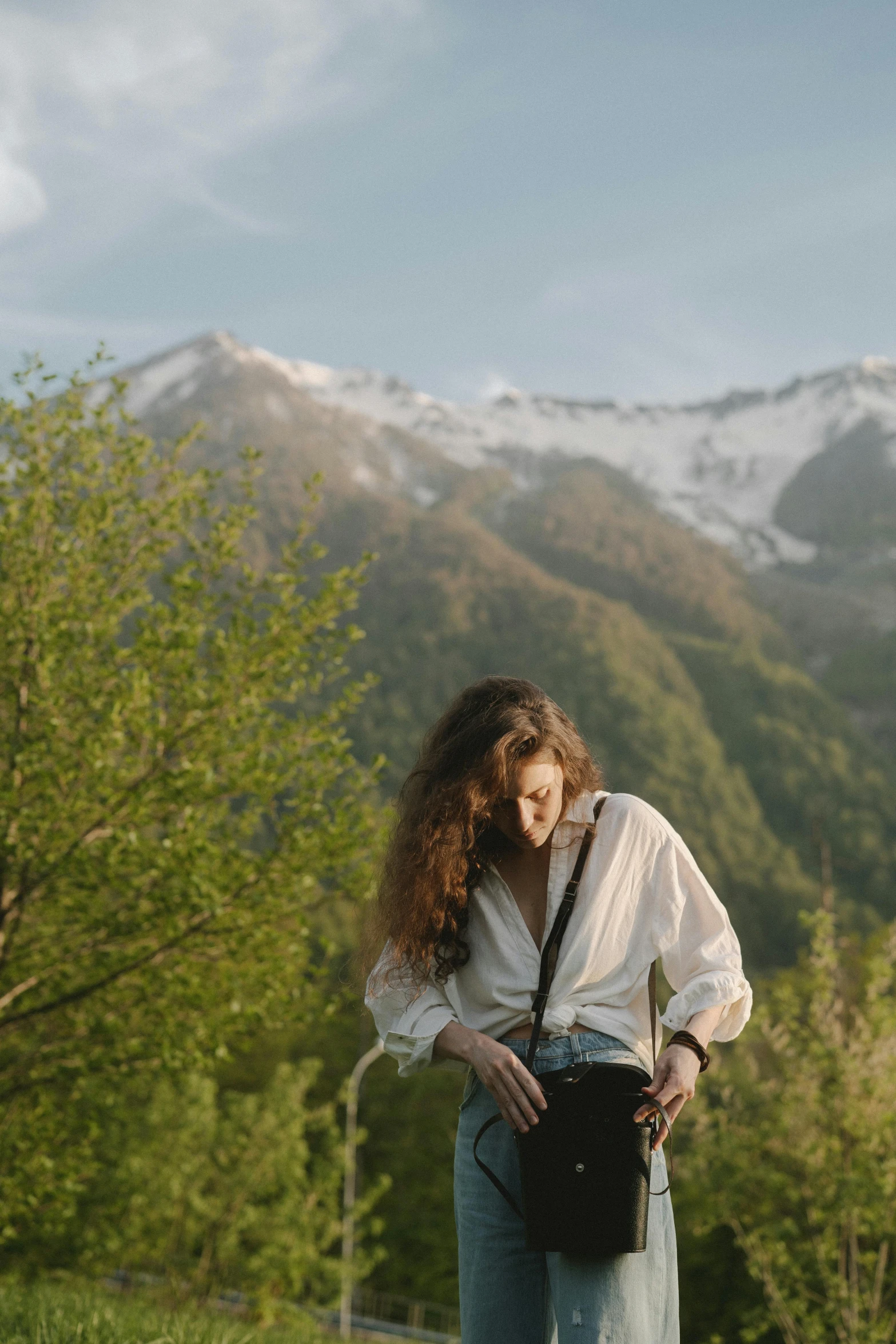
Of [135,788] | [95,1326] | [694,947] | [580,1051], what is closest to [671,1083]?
[580,1051]

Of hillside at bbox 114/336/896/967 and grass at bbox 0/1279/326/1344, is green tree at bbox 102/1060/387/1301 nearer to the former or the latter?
grass at bbox 0/1279/326/1344

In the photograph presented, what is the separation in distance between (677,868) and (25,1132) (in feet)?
25.1

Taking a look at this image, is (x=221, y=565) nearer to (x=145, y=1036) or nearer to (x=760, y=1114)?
(x=145, y=1036)

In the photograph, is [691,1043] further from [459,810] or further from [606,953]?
[459,810]

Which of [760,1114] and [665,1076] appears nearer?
[665,1076]

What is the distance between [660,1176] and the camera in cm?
257

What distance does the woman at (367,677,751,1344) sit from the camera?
249 cm

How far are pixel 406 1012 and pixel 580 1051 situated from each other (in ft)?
1.46

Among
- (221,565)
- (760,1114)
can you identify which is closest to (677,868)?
(221,565)

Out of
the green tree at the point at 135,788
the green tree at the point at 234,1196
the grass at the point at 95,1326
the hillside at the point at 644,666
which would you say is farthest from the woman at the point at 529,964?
the hillside at the point at 644,666

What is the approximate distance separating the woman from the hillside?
87525mm

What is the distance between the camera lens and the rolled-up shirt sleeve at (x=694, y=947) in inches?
102

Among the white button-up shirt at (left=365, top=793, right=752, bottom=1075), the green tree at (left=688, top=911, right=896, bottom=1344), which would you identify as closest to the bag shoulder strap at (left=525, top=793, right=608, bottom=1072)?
the white button-up shirt at (left=365, top=793, right=752, bottom=1075)

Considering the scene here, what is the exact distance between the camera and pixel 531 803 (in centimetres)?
276
